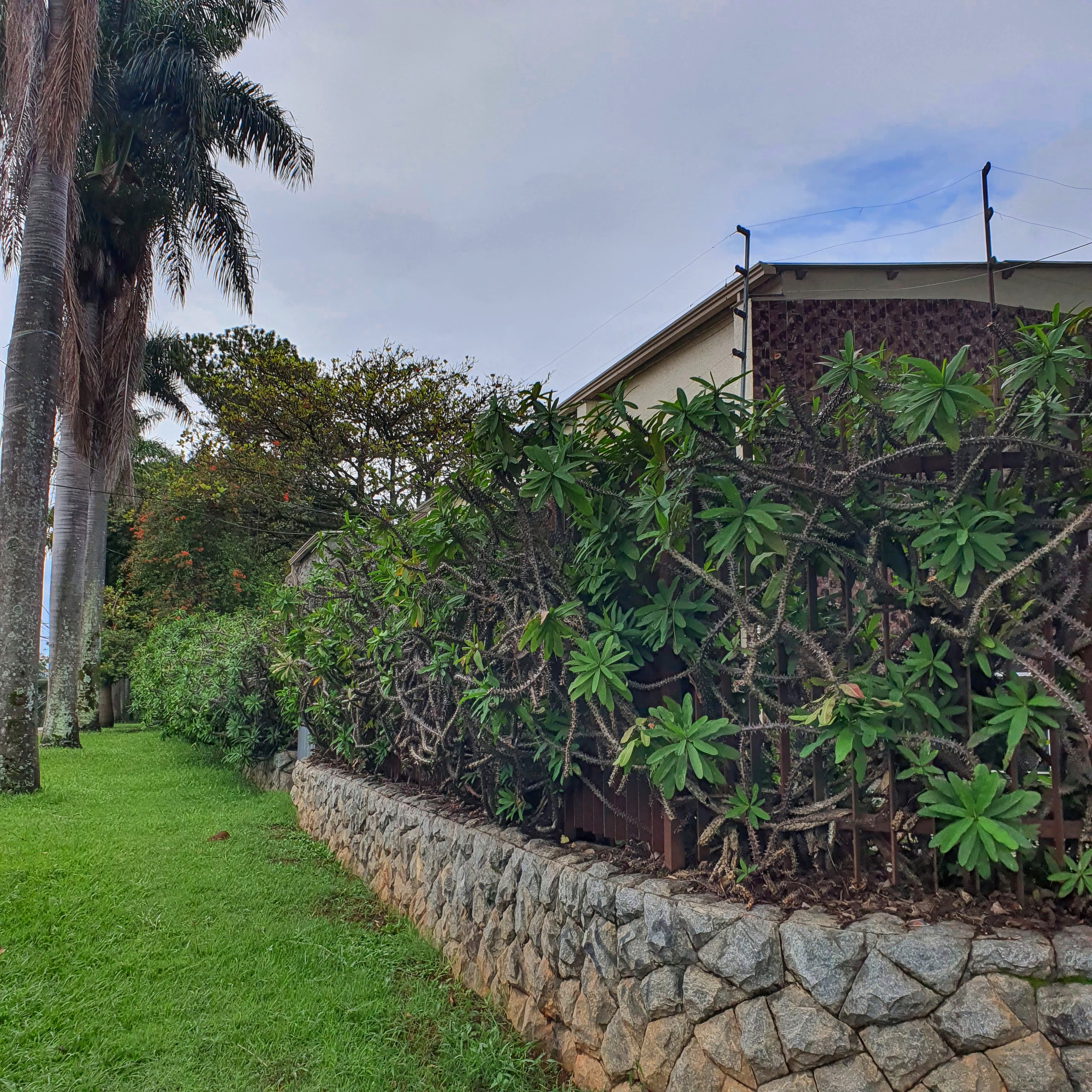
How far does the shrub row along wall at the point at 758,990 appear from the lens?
81.5 inches

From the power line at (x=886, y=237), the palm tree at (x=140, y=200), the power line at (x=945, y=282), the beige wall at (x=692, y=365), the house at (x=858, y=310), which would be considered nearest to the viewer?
the power line at (x=886, y=237)

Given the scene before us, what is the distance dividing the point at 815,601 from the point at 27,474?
8.71 m

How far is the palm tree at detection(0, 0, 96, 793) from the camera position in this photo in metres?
8.32

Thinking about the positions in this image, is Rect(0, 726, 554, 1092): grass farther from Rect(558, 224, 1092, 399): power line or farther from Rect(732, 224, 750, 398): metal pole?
Rect(732, 224, 750, 398): metal pole

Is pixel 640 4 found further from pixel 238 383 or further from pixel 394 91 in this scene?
pixel 238 383

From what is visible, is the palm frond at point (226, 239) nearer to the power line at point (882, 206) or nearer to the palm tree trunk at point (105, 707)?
the palm tree trunk at point (105, 707)

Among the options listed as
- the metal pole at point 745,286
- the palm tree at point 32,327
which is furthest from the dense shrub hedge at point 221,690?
the metal pole at point 745,286

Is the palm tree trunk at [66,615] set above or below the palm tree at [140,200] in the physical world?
below

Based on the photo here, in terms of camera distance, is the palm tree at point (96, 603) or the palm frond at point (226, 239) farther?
the palm tree at point (96, 603)

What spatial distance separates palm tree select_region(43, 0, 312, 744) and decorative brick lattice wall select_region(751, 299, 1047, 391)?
9.03 meters

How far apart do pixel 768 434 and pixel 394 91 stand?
688cm

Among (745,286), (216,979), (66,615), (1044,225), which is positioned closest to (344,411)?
(66,615)

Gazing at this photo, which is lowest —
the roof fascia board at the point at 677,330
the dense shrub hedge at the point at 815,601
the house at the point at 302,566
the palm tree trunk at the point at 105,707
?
the palm tree trunk at the point at 105,707

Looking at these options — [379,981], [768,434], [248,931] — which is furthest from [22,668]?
[768,434]
